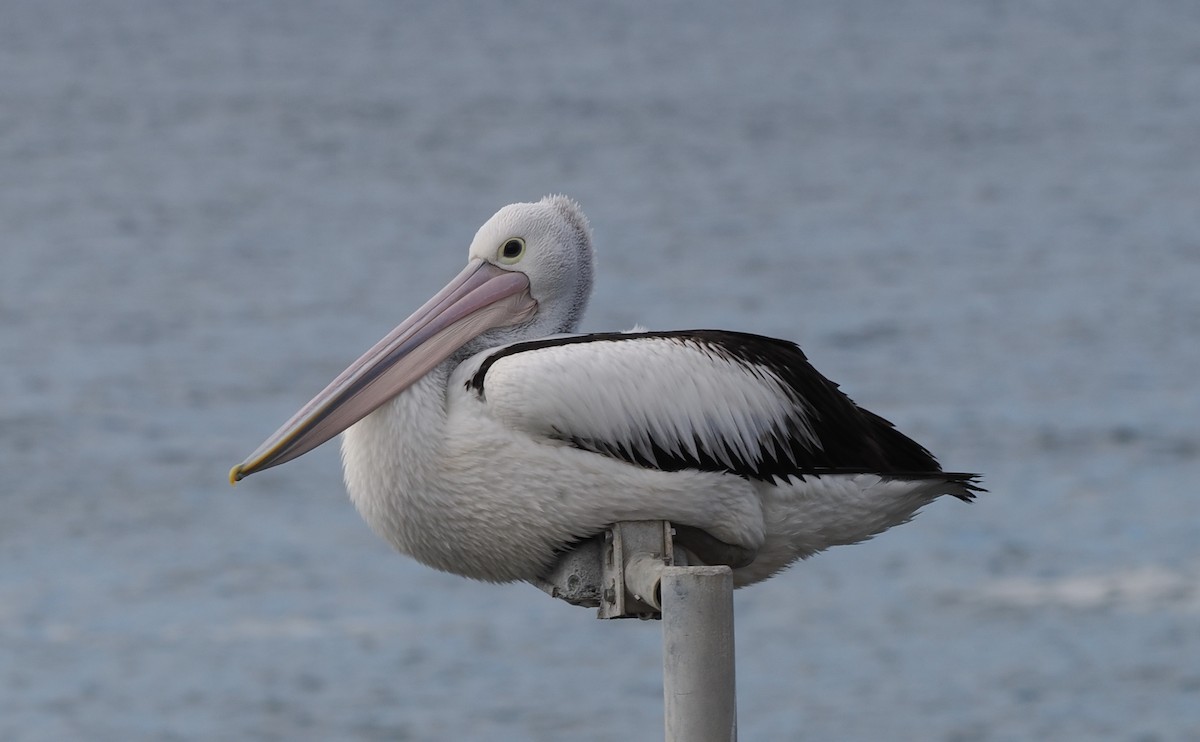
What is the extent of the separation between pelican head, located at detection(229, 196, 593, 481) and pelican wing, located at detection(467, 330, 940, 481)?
14 centimetres

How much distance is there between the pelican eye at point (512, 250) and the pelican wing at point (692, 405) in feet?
0.74

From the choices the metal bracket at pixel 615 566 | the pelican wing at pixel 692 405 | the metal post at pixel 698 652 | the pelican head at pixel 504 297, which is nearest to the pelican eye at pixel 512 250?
the pelican head at pixel 504 297

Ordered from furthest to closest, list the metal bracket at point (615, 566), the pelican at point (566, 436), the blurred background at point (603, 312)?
1. the blurred background at point (603, 312)
2. the pelican at point (566, 436)
3. the metal bracket at point (615, 566)

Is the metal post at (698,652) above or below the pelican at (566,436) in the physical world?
below

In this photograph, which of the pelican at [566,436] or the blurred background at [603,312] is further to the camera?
the blurred background at [603,312]

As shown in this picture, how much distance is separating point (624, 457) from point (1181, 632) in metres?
23.1

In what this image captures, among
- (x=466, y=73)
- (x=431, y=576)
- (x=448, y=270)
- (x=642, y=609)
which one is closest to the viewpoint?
(x=642, y=609)

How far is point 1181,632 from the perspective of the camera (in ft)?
82.6

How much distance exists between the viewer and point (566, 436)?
349 centimetres

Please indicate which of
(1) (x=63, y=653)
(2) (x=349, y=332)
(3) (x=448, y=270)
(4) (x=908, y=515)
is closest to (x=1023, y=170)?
(3) (x=448, y=270)

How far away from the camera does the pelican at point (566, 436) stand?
3.44m

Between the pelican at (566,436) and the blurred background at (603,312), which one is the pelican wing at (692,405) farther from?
the blurred background at (603,312)

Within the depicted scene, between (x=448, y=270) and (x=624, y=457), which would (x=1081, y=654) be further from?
(x=624, y=457)

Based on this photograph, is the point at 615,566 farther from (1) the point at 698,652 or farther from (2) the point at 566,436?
(1) the point at 698,652
